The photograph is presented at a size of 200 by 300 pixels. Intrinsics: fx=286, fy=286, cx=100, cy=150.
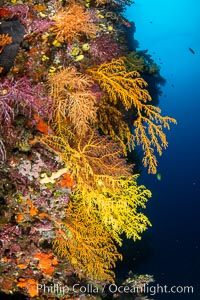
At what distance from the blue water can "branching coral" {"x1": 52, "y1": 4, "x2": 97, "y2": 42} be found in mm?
14637

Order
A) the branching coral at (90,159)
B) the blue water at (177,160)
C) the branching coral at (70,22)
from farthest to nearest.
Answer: the blue water at (177,160) → the branching coral at (70,22) → the branching coral at (90,159)

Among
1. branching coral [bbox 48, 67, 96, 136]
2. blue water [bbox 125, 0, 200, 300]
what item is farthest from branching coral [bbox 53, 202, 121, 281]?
blue water [bbox 125, 0, 200, 300]

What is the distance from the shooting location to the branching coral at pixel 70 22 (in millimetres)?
4902

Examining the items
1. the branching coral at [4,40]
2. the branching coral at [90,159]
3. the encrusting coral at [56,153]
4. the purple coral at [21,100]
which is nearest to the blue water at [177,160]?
the encrusting coral at [56,153]

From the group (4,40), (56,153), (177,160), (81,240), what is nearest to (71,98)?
(56,153)

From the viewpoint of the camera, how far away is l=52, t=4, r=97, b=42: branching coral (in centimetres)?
490

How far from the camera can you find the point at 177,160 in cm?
6419

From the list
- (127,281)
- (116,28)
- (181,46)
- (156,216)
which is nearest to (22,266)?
(127,281)

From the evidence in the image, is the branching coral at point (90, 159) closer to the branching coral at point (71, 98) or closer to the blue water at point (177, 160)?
the branching coral at point (71, 98)

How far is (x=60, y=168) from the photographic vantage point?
4793 millimetres

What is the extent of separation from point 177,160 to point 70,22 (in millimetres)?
62059

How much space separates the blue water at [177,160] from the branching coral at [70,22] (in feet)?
48.0

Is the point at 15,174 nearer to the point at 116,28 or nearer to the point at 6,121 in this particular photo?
the point at 6,121

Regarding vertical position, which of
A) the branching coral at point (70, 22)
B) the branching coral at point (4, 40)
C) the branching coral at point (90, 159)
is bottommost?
the branching coral at point (90, 159)
